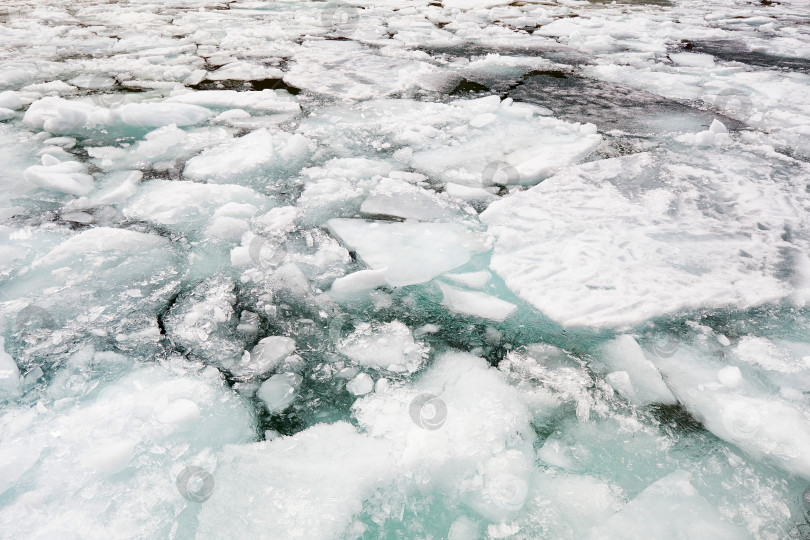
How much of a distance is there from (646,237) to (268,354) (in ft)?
3.81

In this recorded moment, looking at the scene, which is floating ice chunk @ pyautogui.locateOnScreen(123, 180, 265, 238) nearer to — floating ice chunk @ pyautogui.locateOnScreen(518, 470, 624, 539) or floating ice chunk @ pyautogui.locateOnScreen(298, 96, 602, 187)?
floating ice chunk @ pyautogui.locateOnScreen(298, 96, 602, 187)

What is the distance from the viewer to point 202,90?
2650mm

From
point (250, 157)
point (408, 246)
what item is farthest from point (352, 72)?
point (408, 246)

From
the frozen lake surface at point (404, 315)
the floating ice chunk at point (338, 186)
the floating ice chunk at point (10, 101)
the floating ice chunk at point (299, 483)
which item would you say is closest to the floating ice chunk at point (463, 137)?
the frozen lake surface at point (404, 315)

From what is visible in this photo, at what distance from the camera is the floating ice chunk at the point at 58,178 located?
166cm

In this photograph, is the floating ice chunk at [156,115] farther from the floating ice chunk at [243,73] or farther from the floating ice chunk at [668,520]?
the floating ice chunk at [668,520]

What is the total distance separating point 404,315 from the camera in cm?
118

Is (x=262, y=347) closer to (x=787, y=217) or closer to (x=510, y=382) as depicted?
(x=510, y=382)

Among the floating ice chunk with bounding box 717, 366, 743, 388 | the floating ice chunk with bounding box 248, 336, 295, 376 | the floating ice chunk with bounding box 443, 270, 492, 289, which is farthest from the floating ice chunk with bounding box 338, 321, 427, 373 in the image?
the floating ice chunk with bounding box 717, 366, 743, 388

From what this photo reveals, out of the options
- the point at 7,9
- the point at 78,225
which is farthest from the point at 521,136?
the point at 7,9

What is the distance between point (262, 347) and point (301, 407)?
199mm

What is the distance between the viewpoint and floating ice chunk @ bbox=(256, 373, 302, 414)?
3.17 ft

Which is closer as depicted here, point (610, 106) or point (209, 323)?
point (209, 323)

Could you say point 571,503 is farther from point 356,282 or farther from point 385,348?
point 356,282
